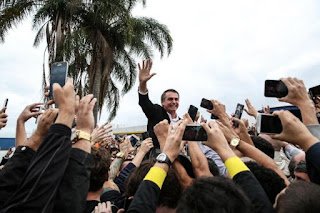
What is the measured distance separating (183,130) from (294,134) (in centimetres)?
54

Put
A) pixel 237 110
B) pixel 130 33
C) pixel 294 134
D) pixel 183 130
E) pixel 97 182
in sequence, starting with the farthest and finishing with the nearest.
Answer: pixel 130 33 → pixel 237 110 → pixel 97 182 → pixel 183 130 → pixel 294 134

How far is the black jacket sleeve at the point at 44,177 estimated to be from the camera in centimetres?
101

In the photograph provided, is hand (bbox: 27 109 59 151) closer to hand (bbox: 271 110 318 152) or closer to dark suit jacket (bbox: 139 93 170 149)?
hand (bbox: 271 110 318 152)

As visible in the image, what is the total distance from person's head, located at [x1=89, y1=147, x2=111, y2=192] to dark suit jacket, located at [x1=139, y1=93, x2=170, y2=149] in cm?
140

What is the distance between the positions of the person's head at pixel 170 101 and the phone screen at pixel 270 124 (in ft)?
7.04

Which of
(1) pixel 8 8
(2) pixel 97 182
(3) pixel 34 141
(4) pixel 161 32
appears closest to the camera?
(3) pixel 34 141

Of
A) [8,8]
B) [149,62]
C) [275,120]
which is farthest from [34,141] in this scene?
[8,8]

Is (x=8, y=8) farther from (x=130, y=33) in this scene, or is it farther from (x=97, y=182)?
(x=97, y=182)

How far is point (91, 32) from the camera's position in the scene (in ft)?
39.8

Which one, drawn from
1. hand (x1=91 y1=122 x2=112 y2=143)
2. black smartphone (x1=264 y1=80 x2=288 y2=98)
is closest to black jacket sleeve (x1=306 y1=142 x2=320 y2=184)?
black smartphone (x1=264 y1=80 x2=288 y2=98)

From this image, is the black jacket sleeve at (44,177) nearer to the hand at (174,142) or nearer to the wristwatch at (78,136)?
the wristwatch at (78,136)

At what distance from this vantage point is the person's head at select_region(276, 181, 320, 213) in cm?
93

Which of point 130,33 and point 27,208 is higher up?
point 130,33

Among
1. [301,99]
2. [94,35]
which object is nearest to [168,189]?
[301,99]
